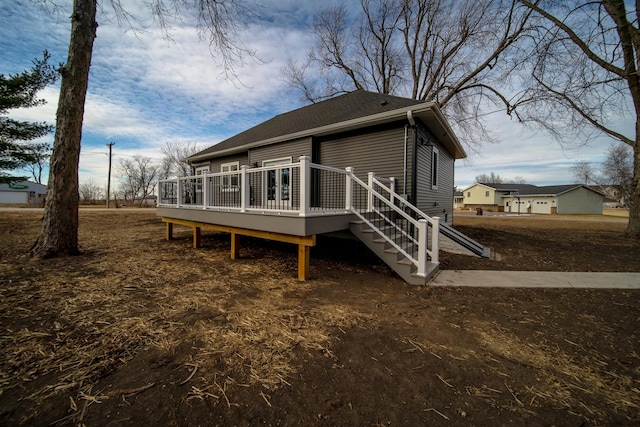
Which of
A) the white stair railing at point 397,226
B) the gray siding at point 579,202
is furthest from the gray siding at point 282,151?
the gray siding at point 579,202

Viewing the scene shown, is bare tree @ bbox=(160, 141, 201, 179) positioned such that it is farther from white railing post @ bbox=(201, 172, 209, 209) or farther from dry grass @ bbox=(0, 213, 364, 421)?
dry grass @ bbox=(0, 213, 364, 421)

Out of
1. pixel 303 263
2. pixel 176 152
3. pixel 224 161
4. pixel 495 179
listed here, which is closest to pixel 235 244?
pixel 303 263

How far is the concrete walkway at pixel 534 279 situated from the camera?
4.42m

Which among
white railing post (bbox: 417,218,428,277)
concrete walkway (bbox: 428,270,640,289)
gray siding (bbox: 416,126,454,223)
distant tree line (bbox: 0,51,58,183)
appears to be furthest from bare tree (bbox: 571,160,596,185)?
distant tree line (bbox: 0,51,58,183)

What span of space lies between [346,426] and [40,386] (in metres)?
2.31

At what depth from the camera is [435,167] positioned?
904 centimetres

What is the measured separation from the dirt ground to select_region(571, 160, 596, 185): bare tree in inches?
2434

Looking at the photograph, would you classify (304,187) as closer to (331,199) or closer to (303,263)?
(303,263)

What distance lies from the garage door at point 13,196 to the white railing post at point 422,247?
219 feet

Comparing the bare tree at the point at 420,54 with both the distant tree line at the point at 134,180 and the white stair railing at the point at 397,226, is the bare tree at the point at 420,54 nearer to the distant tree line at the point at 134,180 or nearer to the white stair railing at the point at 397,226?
the white stair railing at the point at 397,226

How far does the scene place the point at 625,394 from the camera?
1878 millimetres

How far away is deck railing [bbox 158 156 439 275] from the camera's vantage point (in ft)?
14.8

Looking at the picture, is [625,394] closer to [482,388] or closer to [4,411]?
[482,388]

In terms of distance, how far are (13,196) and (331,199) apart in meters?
64.9
